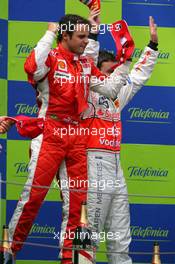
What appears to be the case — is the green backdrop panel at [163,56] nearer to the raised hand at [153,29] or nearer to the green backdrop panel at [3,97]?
the raised hand at [153,29]

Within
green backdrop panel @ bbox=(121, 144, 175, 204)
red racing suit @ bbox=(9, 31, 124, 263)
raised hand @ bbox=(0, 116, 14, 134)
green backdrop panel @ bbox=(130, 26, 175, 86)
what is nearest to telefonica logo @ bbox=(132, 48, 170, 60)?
green backdrop panel @ bbox=(130, 26, 175, 86)

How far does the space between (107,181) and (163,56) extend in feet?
3.66

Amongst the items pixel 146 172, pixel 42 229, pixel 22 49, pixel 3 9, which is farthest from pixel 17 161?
pixel 3 9

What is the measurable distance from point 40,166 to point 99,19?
910 mm

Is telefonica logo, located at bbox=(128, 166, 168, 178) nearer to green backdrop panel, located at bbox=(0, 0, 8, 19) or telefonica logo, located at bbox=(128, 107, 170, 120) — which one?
telefonica logo, located at bbox=(128, 107, 170, 120)

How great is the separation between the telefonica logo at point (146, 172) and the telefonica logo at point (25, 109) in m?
0.64

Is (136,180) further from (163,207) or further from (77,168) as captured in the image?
(77,168)

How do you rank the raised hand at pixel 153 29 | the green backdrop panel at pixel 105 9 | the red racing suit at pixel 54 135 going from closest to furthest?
the red racing suit at pixel 54 135 < the raised hand at pixel 153 29 < the green backdrop panel at pixel 105 9

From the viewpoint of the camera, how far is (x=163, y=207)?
253 inches

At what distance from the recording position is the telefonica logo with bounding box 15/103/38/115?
20.6 ft

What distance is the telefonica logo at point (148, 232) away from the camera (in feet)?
21.1

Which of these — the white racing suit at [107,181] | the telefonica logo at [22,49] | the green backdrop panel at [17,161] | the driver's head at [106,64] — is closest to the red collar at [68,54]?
the white racing suit at [107,181]

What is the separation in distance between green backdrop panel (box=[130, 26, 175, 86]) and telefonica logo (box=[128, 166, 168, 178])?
484 millimetres

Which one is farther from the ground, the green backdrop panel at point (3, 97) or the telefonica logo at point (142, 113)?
the green backdrop panel at point (3, 97)
